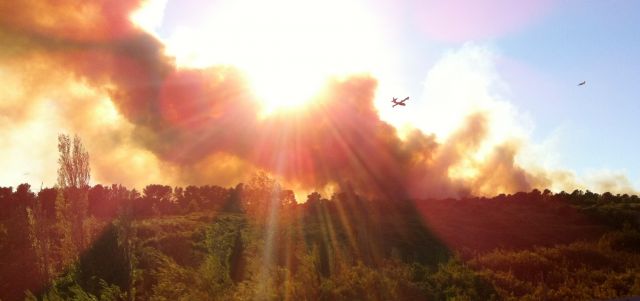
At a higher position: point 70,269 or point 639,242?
point 70,269

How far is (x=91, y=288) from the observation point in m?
28.8

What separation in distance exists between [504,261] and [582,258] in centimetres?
589

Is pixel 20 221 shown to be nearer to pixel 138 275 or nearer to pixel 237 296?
pixel 138 275

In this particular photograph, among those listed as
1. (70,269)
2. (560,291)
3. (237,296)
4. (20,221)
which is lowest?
(560,291)

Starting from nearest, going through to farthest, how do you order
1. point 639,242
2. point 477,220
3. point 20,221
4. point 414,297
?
point 414,297 < point 639,242 < point 20,221 < point 477,220

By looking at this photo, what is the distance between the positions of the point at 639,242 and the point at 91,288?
141 feet

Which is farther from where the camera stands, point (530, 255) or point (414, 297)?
point (530, 255)

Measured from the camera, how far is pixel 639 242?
43875 mm

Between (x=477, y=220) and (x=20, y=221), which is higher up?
(x=20, y=221)

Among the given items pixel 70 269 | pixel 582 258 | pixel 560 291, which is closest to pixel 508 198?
pixel 582 258

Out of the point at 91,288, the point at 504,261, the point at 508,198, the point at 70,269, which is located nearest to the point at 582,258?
the point at 504,261

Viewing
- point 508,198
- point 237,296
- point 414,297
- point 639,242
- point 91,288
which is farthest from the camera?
point 508,198

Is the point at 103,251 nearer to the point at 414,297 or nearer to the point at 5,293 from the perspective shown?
the point at 5,293

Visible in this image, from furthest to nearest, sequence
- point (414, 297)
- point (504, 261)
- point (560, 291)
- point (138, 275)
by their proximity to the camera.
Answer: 1. point (504, 261)
2. point (138, 275)
3. point (560, 291)
4. point (414, 297)
